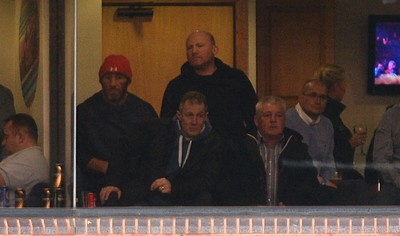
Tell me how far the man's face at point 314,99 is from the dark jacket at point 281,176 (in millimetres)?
177

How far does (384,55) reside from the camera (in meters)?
7.46

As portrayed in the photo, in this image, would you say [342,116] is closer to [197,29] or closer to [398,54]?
[398,54]

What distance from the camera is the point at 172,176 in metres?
7.43

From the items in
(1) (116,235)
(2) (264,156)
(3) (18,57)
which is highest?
→ (3) (18,57)

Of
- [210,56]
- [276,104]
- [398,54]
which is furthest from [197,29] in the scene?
[398,54]

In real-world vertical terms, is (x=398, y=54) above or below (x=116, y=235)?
above

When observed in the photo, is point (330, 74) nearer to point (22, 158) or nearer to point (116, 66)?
point (116, 66)

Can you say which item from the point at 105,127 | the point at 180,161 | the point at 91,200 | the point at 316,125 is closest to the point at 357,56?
the point at 316,125

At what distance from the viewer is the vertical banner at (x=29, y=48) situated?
7.41m

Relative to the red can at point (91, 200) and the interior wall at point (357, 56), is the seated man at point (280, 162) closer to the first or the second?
the interior wall at point (357, 56)

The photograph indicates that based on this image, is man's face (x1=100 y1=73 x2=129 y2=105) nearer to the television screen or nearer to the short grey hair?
the short grey hair

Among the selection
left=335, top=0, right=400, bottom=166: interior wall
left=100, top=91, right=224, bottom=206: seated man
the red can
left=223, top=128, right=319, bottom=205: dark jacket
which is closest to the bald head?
left=100, top=91, right=224, bottom=206: seated man

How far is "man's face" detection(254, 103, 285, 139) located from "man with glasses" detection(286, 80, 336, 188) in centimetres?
5

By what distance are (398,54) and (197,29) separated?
128 centimetres
